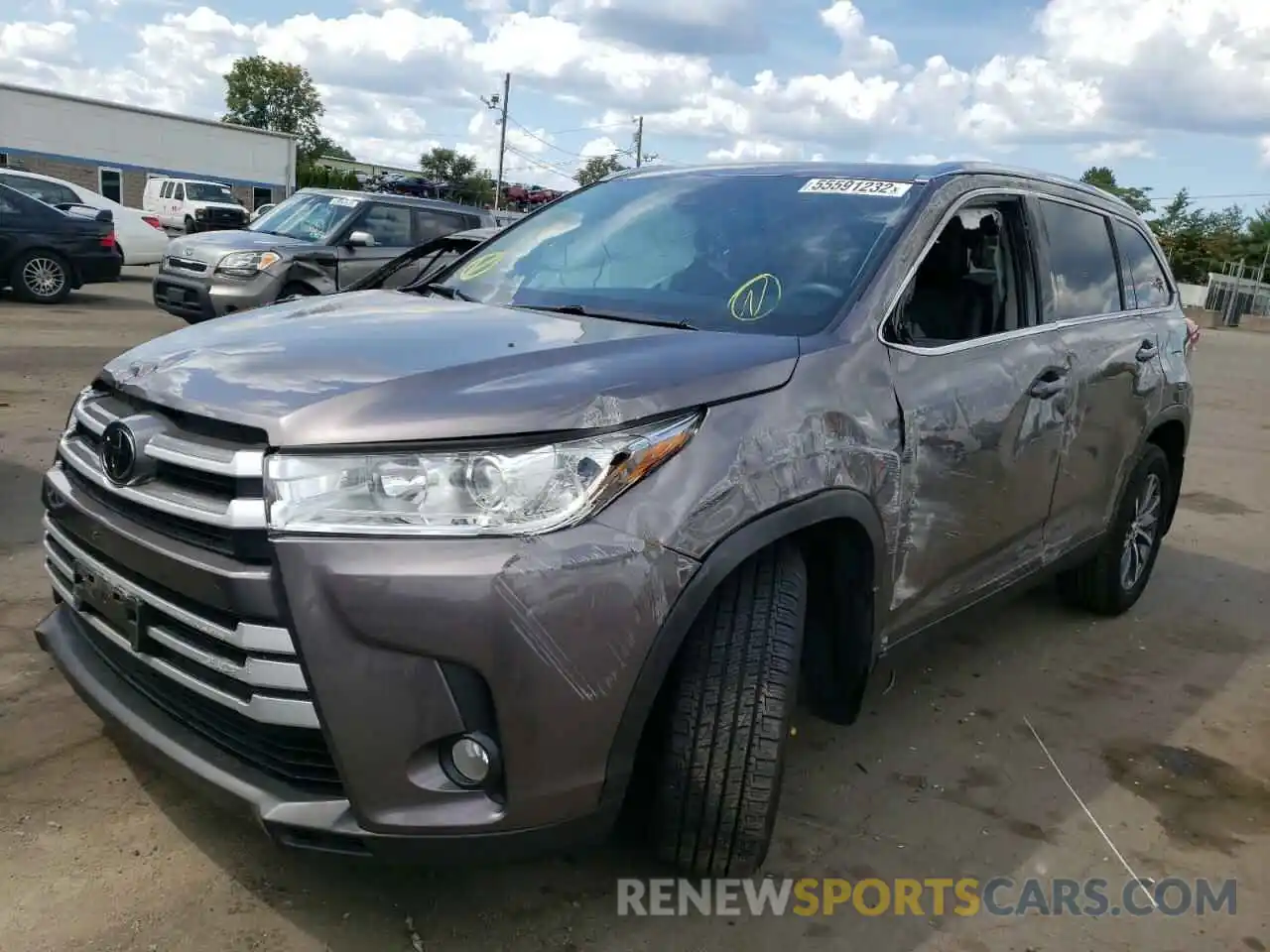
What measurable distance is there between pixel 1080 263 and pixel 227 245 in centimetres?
862

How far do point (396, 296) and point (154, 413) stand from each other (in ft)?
3.63

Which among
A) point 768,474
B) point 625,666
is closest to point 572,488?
point 625,666

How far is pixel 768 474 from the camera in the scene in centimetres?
236

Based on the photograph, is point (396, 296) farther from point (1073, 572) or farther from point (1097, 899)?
point (1073, 572)

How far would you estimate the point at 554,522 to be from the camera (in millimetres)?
2027

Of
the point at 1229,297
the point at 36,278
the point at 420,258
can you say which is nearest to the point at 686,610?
the point at 420,258

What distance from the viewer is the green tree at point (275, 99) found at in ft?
254

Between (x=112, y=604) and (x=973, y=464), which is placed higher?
(x=973, y=464)

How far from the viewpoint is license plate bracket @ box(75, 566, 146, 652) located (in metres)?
2.26

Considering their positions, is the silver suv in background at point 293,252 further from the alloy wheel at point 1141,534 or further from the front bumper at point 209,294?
the alloy wheel at point 1141,534

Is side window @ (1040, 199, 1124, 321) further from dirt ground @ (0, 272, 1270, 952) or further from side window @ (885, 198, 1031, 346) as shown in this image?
dirt ground @ (0, 272, 1270, 952)

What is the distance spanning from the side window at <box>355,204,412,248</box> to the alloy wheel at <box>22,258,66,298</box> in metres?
4.99

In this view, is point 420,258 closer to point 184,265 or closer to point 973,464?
point 973,464

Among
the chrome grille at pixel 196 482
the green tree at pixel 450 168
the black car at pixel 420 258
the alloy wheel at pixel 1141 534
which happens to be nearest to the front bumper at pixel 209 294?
the black car at pixel 420 258
